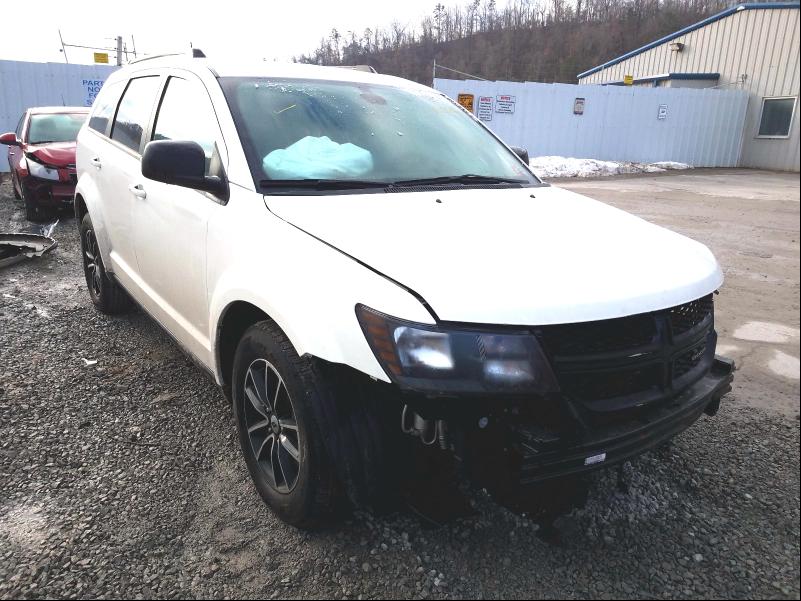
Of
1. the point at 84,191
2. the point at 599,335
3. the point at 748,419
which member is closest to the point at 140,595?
the point at 599,335

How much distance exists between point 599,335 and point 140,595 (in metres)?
1.67

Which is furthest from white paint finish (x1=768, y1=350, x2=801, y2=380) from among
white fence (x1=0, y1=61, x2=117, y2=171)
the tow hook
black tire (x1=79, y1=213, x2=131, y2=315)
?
white fence (x1=0, y1=61, x2=117, y2=171)

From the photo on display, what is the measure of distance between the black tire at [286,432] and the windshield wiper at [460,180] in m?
0.93

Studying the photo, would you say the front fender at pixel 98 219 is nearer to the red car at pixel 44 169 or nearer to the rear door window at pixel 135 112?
the rear door window at pixel 135 112

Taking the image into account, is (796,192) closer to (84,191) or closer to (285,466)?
(285,466)

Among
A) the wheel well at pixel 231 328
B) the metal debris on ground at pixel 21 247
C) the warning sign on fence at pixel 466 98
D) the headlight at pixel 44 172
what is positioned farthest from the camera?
the warning sign on fence at pixel 466 98

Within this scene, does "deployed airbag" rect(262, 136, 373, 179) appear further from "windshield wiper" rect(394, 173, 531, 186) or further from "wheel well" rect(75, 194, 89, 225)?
"wheel well" rect(75, 194, 89, 225)

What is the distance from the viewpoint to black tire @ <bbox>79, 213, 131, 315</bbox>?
447 cm

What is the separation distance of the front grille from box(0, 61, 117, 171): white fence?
1723 cm

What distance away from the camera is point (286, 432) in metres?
2.22

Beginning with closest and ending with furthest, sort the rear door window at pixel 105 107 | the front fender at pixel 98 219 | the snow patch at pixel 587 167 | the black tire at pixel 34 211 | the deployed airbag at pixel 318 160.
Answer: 1. the deployed airbag at pixel 318 160
2. the front fender at pixel 98 219
3. the rear door window at pixel 105 107
4. the black tire at pixel 34 211
5. the snow patch at pixel 587 167

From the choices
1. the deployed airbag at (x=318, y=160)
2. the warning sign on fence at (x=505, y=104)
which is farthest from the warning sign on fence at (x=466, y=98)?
the deployed airbag at (x=318, y=160)

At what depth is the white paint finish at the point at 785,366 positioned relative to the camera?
1.21 m

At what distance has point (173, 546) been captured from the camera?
7.16 feet
